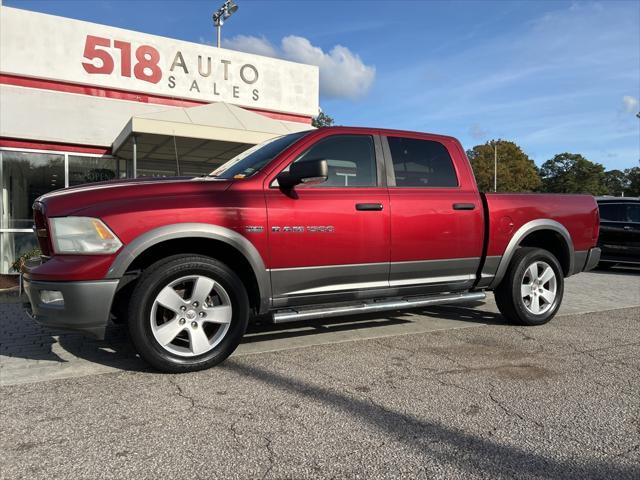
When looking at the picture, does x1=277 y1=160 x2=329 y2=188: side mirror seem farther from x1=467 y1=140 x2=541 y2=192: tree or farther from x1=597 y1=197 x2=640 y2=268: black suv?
x1=467 y1=140 x2=541 y2=192: tree

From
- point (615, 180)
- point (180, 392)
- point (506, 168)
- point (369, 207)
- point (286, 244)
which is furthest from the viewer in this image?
point (615, 180)

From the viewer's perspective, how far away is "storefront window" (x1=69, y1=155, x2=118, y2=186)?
11688 millimetres

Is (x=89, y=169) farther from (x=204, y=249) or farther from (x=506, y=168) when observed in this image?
(x=506, y=168)

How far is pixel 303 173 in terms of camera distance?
3793 mm

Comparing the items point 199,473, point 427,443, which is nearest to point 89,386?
point 199,473

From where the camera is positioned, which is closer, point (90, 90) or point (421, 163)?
point (421, 163)

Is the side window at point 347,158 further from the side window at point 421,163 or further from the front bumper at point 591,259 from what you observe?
the front bumper at point 591,259

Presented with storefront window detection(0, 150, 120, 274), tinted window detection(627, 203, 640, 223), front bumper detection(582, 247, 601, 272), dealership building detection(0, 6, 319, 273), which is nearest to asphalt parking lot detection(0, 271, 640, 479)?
front bumper detection(582, 247, 601, 272)

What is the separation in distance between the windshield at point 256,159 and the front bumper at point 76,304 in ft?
4.64

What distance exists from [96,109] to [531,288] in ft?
Result: 36.0

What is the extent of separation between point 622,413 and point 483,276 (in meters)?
2.09

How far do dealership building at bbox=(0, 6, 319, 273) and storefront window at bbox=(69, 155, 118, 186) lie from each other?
0.02m

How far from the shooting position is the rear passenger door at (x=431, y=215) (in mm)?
4477

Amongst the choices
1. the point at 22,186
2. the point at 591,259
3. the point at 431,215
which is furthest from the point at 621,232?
the point at 22,186
